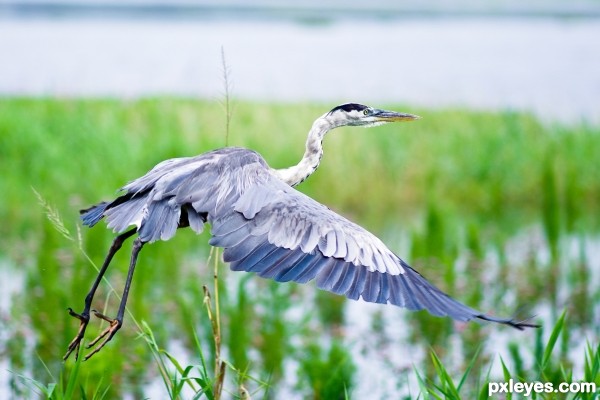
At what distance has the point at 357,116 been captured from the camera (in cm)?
574

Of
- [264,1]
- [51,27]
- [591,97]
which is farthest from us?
[264,1]

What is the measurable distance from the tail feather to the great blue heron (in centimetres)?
1

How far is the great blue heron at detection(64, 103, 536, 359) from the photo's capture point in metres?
4.59

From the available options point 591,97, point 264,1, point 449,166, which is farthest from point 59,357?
point 264,1

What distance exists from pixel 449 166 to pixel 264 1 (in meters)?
35.7

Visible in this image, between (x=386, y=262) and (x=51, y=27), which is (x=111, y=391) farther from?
(x=51, y=27)

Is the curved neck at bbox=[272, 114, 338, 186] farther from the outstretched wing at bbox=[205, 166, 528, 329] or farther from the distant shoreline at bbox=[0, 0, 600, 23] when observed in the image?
the distant shoreline at bbox=[0, 0, 600, 23]

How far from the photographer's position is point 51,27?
102 ft

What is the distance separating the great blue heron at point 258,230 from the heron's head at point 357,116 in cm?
63

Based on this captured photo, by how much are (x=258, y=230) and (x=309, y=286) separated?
4714mm

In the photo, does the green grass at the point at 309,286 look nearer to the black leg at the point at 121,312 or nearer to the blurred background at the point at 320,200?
the blurred background at the point at 320,200

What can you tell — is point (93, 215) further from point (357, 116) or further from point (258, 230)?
point (357, 116)

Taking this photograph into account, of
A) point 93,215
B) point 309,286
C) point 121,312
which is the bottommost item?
point 309,286

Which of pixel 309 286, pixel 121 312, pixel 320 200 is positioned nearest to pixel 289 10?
pixel 320 200
